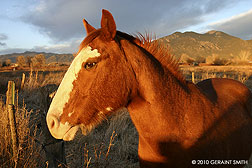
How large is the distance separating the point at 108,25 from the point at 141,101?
79cm

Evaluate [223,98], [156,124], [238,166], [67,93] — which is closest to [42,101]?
[67,93]

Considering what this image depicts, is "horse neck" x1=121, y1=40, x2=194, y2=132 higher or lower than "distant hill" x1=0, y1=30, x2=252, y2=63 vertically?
lower

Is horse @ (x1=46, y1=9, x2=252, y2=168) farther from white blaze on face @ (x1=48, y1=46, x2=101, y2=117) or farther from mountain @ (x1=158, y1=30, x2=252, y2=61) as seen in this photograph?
mountain @ (x1=158, y1=30, x2=252, y2=61)

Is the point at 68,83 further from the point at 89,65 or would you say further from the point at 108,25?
the point at 108,25

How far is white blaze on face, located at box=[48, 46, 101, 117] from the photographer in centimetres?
140

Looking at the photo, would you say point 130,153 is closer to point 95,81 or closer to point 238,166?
point 238,166

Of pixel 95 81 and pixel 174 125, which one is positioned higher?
pixel 95 81

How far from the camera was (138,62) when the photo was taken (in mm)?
1504

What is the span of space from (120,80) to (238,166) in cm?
192

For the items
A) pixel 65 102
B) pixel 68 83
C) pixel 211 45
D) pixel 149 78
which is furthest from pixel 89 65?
pixel 211 45

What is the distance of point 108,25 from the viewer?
1.43 meters

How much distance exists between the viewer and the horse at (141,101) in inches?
56.3

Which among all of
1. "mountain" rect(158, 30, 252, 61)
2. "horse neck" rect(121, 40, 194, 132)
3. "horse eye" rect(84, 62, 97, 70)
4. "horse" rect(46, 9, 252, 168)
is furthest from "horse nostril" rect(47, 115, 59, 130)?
"mountain" rect(158, 30, 252, 61)

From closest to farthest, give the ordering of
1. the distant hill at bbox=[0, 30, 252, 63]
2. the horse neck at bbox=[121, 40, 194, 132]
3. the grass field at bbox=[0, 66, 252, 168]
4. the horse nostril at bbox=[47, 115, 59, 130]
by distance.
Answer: the horse nostril at bbox=[47, 115, 59, 130] < the horse neck at bbox=[121, 40, 194, 132] < the grass field at bbox=[0, 66, 252, 168] < the distant hill at bbox=[0, 30, 252, 63]
